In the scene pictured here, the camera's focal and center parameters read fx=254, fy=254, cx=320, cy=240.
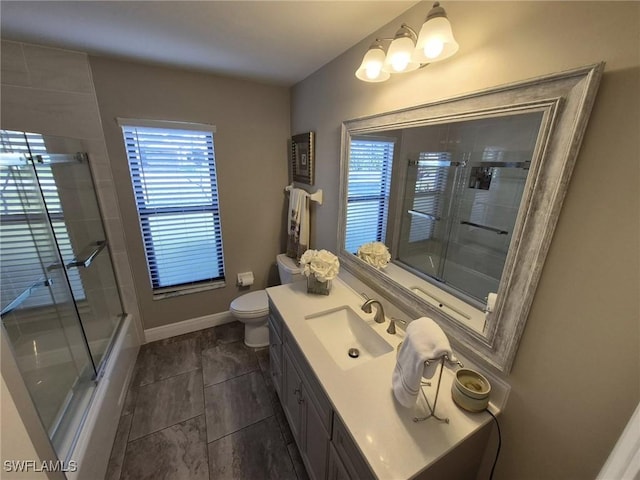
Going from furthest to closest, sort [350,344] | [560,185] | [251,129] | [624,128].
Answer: [251,129] → [350,344] → [560,185] → [624,128]

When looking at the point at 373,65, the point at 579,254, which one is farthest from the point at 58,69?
the point at 579,254

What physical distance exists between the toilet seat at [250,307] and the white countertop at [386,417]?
103 cm

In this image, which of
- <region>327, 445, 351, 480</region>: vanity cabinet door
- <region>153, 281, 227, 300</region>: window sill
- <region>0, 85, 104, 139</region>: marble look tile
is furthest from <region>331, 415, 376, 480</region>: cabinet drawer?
<region>0, 85, 104, 139</region>: marble look tile

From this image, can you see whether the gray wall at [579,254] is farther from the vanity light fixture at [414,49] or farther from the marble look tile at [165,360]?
the marble look tile at [165,360]

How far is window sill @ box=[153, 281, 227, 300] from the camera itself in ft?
7.74

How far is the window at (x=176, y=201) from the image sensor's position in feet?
6.62

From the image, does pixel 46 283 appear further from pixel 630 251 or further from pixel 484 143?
pixel 630 251

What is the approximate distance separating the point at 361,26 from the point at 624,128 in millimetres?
1167

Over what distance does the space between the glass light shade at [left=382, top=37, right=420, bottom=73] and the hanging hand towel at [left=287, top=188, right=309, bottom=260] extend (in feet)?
4.02

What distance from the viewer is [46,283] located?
5.08 ft

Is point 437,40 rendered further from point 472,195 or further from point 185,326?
point 185,326

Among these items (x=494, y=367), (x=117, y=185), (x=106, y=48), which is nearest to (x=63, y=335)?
(x=117, y=185)

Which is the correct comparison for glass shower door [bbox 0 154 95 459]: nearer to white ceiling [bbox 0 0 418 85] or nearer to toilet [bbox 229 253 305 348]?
white ceiling [bbox 0 0 418 85]

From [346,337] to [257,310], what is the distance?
1.00 m
